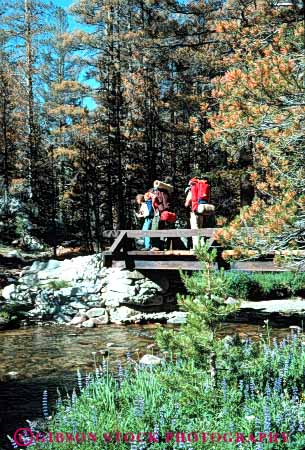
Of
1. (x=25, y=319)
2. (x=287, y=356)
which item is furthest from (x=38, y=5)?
(x=287, y=356)

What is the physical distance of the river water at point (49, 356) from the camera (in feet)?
18.3

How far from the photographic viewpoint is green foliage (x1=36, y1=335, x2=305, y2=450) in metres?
3.52

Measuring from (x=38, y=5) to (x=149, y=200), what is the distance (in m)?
16.1

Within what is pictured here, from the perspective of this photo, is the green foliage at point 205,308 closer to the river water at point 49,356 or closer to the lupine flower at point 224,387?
the lupine flower at point 224,387

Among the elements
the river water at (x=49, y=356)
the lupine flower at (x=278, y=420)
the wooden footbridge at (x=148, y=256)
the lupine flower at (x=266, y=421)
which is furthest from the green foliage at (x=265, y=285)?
the lupine flower at (x=266, y=421)

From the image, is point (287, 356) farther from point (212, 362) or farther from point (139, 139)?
point (139, 139)

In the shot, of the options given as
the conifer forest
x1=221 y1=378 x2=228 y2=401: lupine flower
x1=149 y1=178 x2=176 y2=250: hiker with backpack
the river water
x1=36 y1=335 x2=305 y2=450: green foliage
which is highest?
the conifer forest

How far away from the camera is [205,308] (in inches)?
151

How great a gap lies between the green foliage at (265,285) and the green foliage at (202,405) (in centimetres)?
813

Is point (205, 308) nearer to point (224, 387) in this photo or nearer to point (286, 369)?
point (224, 387)

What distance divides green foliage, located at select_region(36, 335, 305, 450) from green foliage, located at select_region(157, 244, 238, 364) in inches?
10.2

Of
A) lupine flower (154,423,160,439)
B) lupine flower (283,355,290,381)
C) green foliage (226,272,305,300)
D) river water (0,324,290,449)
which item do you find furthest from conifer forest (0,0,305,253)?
lupine flower (154,423,160,439)

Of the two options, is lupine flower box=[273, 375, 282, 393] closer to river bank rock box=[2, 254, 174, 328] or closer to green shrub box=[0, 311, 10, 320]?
river bank rock box=[2, 254, 174, 328]

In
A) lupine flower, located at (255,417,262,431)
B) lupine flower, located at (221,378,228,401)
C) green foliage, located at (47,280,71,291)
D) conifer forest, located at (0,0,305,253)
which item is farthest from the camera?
conifer forest, located at (0,0,305,253)
